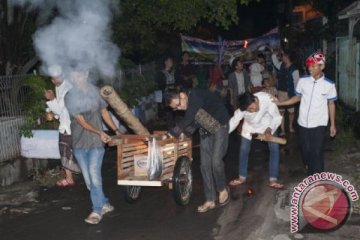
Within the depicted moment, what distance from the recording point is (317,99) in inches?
259

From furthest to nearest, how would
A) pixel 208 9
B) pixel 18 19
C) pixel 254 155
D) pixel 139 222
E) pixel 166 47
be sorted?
pixel 166 47 < pixel 208 9 < pixel 18 19 < pixel 254 155 < pixel 139 222

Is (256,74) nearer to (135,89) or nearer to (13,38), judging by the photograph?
(135,89)

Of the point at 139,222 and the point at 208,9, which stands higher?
the point at 208,9

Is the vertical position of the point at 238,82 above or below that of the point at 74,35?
below

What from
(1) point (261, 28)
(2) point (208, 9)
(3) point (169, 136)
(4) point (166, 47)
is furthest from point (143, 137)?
(1) point (261, 28)

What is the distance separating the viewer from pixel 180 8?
11391 millimetres

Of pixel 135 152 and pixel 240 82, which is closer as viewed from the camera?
pixel 135 152

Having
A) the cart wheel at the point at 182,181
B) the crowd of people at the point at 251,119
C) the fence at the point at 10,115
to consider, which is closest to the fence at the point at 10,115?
the fence at the point at 10,115

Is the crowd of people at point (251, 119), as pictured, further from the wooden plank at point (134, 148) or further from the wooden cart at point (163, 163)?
the wooden plank at point (134, 148)

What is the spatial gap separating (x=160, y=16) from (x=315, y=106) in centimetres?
625

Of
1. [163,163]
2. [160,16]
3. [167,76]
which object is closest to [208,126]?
[163,163]

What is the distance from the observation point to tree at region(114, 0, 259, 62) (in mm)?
11492

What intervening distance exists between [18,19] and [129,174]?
6.18m

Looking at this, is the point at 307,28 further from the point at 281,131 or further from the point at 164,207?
the point at 164,207
